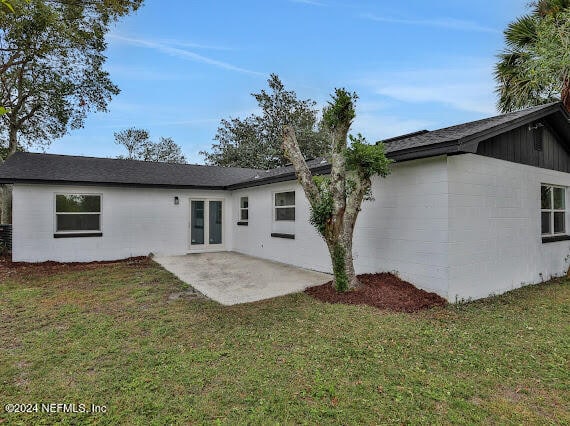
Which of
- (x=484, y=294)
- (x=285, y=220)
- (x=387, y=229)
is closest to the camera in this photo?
(x=484, y=294)

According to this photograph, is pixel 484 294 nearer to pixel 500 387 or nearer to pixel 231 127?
pixel 500 387

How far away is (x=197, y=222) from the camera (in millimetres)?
11672

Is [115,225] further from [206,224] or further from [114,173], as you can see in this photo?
[206,224]

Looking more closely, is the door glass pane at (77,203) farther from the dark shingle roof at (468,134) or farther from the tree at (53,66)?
the dark shingle roof at (468,134)

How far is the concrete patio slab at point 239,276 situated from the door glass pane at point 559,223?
5.79 m

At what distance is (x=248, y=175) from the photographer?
1439 centimetres

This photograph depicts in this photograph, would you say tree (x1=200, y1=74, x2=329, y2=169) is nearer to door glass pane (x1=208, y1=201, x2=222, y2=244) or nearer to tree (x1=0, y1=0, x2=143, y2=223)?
tree (x1=0, y1=0, x2=143, y2=223)

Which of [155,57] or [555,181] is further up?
[155,57]

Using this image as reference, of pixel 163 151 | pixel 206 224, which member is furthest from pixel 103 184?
pixel 163 151

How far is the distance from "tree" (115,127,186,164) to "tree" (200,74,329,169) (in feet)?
16.2

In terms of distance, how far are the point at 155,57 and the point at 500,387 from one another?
42.0 ft

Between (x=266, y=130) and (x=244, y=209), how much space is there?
50.9 feet

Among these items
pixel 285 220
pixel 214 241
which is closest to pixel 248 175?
pixel 214 241

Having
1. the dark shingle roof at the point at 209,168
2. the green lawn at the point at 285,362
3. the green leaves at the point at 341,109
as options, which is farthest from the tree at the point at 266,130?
the green lawn at the point at 285,362
